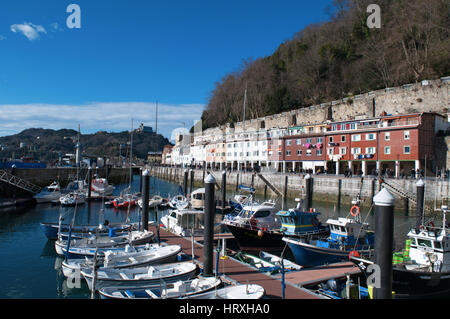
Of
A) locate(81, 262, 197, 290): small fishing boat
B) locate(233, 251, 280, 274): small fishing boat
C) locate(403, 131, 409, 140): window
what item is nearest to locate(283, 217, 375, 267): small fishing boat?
locate(233, 251, 280, 274): small fishing boat

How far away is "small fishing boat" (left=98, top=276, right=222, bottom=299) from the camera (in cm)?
1234

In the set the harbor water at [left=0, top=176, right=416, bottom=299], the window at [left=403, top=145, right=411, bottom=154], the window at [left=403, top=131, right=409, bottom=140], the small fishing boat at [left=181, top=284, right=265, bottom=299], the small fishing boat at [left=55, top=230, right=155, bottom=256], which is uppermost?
the window at [left=403, top=131, right=409, bottom=140]

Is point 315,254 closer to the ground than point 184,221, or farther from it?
closer to the ground

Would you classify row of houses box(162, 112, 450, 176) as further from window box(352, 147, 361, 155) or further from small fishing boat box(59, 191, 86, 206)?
small fishing boat box(59, 191, 86, 206)

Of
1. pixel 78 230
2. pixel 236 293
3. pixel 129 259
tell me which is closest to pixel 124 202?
pixel 78 230

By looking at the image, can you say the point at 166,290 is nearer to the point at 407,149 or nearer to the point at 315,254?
the point at 315,254

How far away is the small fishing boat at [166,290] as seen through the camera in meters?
12.3

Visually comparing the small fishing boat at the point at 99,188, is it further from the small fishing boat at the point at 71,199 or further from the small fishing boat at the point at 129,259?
the small fishing boat at the point at 129,259

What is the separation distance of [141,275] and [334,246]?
A: 36.5 ft

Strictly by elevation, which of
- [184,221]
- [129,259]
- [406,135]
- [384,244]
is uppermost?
[406,135]

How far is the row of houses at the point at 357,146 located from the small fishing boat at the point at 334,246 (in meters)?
23.6

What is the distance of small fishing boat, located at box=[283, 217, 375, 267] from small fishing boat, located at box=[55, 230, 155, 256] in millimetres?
8948

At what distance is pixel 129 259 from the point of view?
16828mm
